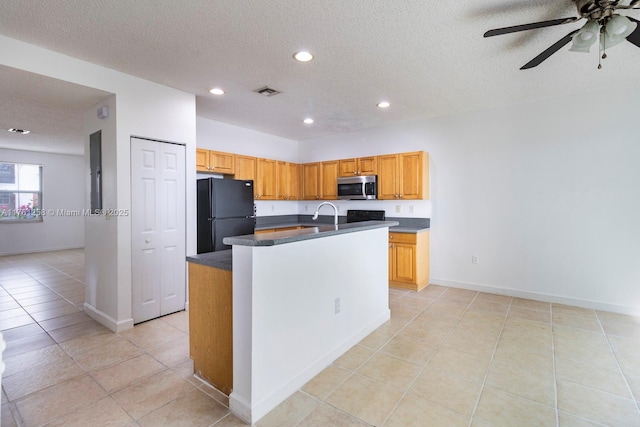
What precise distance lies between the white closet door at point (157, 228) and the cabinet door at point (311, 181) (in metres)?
2.70

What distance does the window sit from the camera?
7.21 m

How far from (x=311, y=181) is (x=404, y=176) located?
6.02 feet

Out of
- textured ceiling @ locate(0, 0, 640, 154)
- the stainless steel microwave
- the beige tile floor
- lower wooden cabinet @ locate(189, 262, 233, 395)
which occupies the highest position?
textured ceiling @ locate(0, 0, 640, 154)

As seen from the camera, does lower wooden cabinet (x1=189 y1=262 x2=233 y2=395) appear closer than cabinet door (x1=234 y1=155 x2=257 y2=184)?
Yes

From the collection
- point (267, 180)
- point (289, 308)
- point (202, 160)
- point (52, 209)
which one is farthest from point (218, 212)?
point (52, 209)

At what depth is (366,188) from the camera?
17.0 ft

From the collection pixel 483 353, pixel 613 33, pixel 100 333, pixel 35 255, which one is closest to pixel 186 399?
pixel 100 333

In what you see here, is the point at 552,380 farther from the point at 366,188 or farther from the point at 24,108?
the point at 24,108

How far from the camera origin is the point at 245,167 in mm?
5160

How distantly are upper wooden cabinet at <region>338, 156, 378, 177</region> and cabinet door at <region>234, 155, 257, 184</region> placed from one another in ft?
4.87

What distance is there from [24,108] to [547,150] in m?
6.53

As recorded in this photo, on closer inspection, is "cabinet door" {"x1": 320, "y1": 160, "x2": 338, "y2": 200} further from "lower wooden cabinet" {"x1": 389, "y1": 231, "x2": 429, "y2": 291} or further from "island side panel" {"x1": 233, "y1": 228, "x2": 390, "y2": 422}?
"island side panel" {"x1": 233, "y1": 228, "x2": 390, "y2": 422}

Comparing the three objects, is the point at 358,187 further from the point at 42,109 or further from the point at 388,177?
the point at 42,109

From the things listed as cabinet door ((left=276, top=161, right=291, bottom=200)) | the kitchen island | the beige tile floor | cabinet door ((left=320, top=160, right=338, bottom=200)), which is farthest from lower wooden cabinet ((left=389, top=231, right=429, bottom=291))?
cabinet door ((left=276, top=161, right=291, bottom=200))
